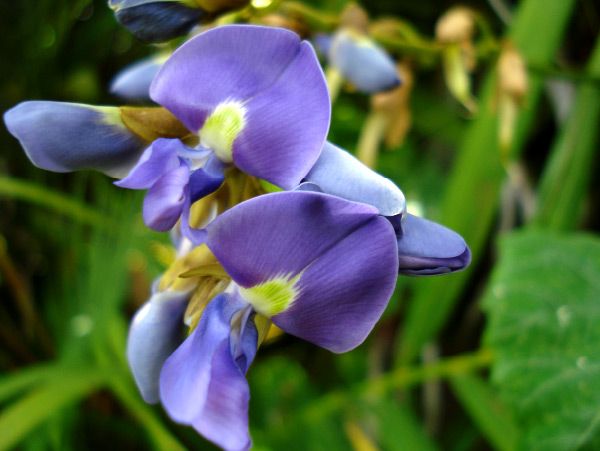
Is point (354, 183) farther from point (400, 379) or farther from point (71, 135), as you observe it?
point (400, 379)

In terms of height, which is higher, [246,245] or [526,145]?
[246,245]

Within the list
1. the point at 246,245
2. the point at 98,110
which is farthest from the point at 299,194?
the point at 98,110

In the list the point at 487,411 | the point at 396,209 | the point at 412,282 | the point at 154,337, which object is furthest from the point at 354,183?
the point at 412,282

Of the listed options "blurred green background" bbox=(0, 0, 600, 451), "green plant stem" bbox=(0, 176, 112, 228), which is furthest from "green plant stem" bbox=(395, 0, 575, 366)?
"green plant stem" bbox=(0, 176, 112, 228)

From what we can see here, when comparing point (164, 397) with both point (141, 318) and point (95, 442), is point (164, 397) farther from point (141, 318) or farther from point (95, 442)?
point (95, 442)

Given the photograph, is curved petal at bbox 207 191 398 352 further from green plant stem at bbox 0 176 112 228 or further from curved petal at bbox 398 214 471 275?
green plant stem at bbox 0 176 112 228
